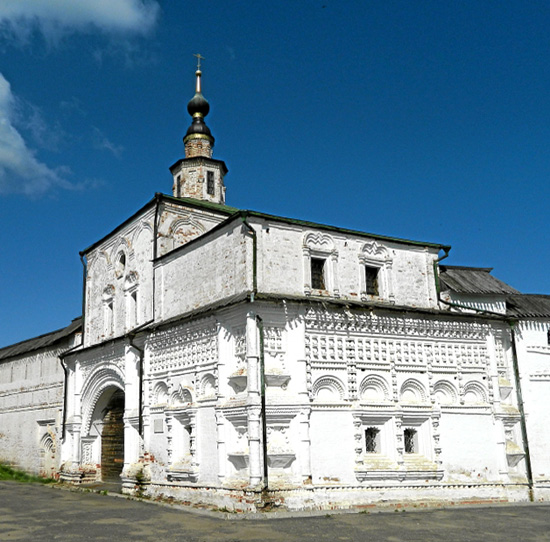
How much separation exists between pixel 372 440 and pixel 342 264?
3.69 metres

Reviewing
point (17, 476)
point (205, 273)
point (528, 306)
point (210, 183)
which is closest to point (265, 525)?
point (205, 273)

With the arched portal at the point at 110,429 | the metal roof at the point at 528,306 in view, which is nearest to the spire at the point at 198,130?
the arched portal at the point at 110,429

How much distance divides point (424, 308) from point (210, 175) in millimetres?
10302

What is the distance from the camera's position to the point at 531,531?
977cm

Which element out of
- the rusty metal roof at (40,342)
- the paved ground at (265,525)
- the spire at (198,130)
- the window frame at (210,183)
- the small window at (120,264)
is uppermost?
the spire at (198,130)

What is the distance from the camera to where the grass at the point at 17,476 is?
20.4 meters

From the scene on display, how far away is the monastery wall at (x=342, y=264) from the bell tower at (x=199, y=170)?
8.62 meters

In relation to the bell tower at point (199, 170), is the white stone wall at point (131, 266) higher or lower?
lower

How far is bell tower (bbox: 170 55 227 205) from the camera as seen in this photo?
2148cm

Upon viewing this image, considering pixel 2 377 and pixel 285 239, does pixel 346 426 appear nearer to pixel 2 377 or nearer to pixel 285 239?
pixel 285 239

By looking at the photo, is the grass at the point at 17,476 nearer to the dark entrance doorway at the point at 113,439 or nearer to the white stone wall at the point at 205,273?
the dark entrance doorway at the point at 113,439

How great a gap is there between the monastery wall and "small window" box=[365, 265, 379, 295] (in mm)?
95

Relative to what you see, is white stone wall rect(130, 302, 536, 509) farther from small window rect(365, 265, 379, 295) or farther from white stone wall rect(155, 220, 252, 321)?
small window rect(365, 265, 379, 295)

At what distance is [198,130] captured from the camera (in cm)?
2223
